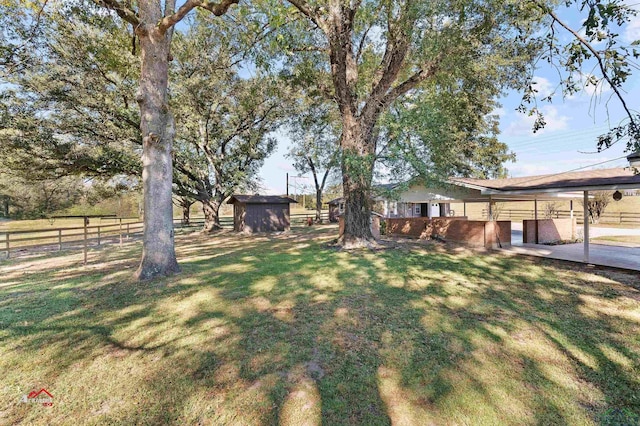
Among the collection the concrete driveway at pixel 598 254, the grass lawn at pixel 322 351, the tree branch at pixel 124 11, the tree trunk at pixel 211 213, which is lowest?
the grass lawn at pixel 322 351

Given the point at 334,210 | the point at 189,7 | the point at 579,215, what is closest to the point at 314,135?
the point at 334,210

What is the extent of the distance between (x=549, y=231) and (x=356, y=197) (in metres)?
9.16

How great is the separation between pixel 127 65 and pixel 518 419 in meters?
13.8

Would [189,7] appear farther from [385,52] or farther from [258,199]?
[258,199]

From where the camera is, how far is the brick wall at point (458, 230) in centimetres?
1132

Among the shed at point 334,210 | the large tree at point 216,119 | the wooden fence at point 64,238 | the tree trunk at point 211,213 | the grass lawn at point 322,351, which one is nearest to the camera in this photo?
the grass lawn at point 322,351

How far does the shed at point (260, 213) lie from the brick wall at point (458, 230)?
732 cm

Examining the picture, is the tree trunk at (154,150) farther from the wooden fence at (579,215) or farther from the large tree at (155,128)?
the wooden fence at (579,215)

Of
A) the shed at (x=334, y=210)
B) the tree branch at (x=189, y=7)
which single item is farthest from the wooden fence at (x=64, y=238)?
the shed at (x=334, y=210)

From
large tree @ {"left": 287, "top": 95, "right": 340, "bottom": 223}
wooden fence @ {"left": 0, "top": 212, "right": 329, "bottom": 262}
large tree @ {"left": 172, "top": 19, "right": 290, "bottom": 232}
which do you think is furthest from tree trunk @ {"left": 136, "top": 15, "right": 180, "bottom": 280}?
large tree @ {"left": 287, "top": 95, "right": 340, "bottom": 223}

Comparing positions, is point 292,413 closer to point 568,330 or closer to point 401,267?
point 568,330

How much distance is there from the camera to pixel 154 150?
645 centimetres

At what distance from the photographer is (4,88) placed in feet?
38.1

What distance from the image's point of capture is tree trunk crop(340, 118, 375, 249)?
10.4 m
